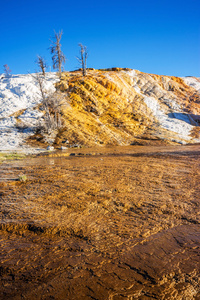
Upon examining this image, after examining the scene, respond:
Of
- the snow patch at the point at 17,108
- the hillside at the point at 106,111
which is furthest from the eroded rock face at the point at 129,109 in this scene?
the snow patch at the point at 17,108

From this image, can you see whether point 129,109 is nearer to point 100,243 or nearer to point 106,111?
point 106,111

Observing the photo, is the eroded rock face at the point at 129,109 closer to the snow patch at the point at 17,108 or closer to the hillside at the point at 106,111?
the hillside at the point at 106,111

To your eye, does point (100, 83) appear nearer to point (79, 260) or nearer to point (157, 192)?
point (157, 192)

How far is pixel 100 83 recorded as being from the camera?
31.2m

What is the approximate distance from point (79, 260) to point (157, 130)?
25247mm

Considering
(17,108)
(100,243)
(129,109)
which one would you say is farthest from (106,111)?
(100,243)

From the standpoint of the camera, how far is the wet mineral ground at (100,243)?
Answer: 1.96 meters

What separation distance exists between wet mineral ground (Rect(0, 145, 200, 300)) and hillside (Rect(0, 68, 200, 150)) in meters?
15.5

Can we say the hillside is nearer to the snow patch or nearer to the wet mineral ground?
the snow patch

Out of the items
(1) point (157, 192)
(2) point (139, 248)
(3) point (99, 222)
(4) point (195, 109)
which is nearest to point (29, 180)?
(3) point (99, 222)

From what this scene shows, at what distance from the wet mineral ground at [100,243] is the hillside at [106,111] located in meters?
15.5

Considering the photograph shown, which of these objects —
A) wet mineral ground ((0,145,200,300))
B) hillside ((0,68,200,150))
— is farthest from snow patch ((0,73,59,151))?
wet mineral ground ((0,145,200,300))

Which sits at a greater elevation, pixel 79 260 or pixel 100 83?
pixel 100 83

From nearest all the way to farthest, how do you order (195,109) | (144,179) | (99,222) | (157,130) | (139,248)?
(139,248) < (99,222) < (144,179) < (157,130) < (195,109)
